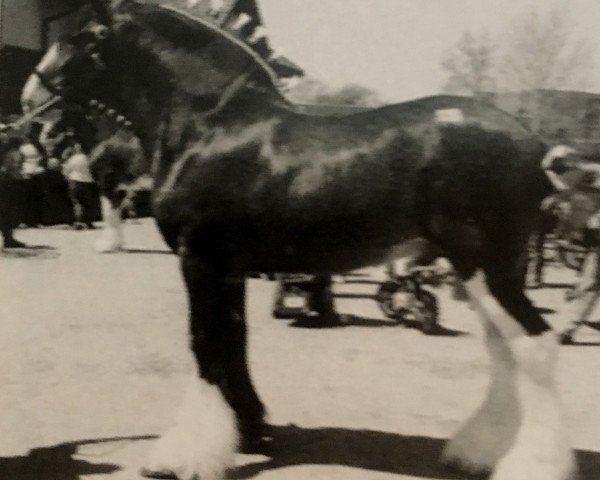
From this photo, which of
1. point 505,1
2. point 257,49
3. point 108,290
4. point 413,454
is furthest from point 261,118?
point 108,290

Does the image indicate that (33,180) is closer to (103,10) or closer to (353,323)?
(103,10)

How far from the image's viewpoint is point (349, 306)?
279cm

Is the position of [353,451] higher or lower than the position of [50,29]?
lower

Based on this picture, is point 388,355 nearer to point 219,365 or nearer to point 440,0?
point 219,365

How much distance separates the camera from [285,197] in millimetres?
1936

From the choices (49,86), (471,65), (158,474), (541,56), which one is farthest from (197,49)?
(158,474)

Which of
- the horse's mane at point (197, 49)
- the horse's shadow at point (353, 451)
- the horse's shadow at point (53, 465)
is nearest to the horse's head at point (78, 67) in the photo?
the horse's mane at point (197, 49)

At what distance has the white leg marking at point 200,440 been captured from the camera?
197 cm

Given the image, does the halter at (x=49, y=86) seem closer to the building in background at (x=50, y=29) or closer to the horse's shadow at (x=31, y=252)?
the building in background at (x=50, y=29)

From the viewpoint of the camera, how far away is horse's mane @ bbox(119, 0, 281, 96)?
2.06m

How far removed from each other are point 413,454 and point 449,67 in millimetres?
1065

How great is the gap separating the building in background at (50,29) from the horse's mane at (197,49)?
8cm

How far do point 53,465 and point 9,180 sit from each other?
3.47 feet

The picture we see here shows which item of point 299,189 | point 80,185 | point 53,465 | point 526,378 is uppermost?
point 299,189
